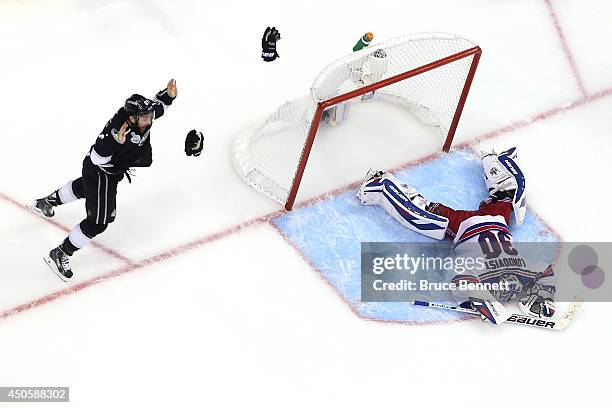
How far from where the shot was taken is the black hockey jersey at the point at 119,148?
4.57 metres

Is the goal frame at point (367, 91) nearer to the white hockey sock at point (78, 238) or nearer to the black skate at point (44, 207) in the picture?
the white hockey sock at point (78, 238)

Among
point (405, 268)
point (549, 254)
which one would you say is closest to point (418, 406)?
point (405, 268)

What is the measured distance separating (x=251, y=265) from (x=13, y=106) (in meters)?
1.82

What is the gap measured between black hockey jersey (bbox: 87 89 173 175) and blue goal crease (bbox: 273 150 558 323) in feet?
3.13

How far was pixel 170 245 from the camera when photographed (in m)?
Answer: 5.16

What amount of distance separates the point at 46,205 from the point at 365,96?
1821mm

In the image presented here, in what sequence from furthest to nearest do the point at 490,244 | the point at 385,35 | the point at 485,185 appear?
the point at 385,35 < the point at 485,185 < the point at 490,244

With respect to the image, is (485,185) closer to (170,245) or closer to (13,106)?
(170,245)

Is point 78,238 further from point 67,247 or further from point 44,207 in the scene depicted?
point 44,207

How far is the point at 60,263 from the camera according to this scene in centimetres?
489

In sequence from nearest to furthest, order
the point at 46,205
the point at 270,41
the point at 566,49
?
1. the point at 46,205
2. the point at 270,41
3. the point at 566,49

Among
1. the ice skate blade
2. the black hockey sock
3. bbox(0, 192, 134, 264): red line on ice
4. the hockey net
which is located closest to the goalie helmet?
the hockey net

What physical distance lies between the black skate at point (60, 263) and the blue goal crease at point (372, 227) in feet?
3.66

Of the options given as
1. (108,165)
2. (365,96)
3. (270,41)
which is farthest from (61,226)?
(365,96)
